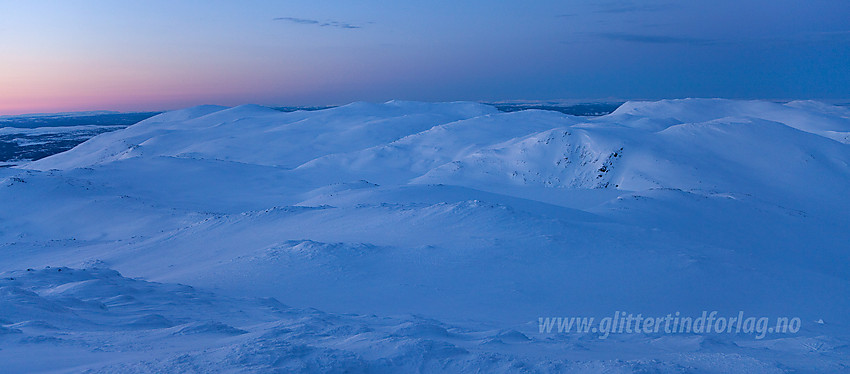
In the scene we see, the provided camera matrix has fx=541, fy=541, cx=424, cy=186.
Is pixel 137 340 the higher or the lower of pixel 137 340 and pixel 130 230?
the higher

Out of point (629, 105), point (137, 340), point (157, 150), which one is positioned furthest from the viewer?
point (629, 105)

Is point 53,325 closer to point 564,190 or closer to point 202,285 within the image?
point 202,285

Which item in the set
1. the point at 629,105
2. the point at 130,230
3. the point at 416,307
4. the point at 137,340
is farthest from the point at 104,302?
the point at 629,105

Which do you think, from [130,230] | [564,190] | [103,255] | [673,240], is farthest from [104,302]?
[564,190]

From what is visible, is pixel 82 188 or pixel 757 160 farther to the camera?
pixel 757 160

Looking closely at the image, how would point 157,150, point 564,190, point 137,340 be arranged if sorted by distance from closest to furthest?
1. point 137,340
2. point 564,190
3. point 157,150

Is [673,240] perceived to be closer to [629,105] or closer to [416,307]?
[416,307]
